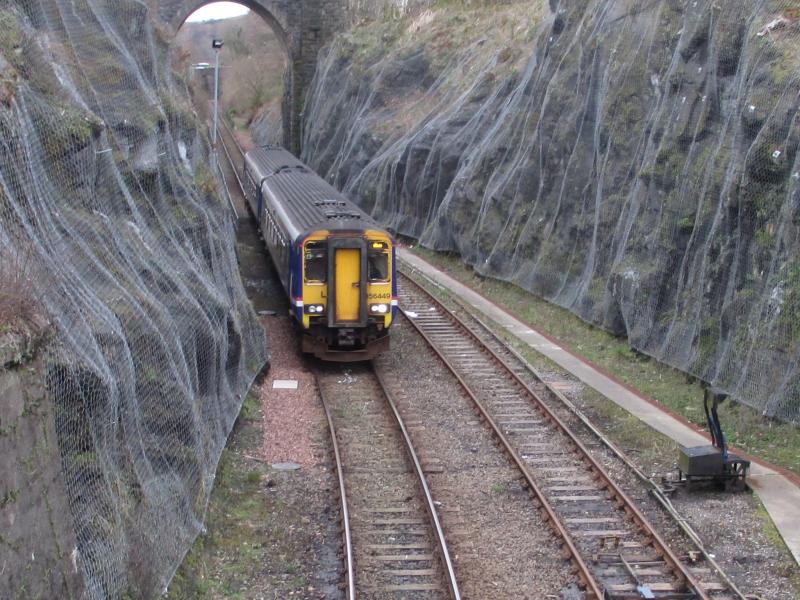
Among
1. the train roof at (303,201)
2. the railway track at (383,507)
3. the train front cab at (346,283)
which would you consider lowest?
the railway track at (383,507)

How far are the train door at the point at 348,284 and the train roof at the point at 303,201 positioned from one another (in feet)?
1.65

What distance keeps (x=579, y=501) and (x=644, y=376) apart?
242 inches

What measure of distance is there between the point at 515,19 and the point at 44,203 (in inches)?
1275

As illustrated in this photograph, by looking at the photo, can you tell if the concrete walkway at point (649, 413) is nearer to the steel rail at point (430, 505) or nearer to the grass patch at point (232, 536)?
the steel rail at point (430, 505)

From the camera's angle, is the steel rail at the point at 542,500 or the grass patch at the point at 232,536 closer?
the grass patch at the point at 232,536

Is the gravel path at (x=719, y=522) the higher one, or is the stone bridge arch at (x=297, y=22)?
the stone bridge arch at (x=297, y=22)

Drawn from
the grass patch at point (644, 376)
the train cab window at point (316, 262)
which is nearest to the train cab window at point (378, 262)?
the train cab window at point (316, 262)

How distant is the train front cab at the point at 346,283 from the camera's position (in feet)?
56.2

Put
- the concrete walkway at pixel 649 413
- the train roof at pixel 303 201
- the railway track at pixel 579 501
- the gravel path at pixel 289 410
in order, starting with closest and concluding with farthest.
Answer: the railway track at pixel 579 501
the concrete walkway at pixel 649 413
the gravel path at pixel 289 410
the train roof at pixel 303 201

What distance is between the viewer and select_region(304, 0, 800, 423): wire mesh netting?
14562 millimetres

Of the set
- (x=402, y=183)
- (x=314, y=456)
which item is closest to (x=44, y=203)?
(x=314, y=456)

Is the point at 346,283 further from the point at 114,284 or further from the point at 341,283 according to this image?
the point at 114,284

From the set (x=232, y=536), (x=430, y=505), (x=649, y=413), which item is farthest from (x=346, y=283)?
(x=232, y=536)

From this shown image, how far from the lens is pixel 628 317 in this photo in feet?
61.1
